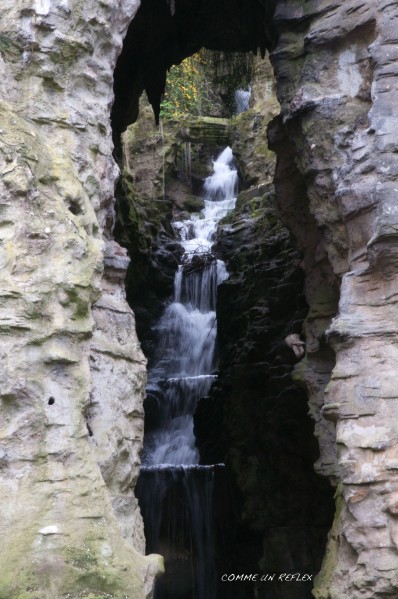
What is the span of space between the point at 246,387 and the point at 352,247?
497 cm

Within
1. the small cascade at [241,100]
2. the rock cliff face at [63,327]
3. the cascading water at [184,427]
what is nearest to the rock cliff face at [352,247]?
the rock cliff face at [63,327]

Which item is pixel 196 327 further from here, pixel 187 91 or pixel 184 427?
pixel 187 91

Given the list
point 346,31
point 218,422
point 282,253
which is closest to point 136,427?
point 346,31

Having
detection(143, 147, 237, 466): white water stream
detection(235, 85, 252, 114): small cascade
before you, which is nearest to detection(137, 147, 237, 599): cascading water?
detection(143, 147, 237, 466): white water stream

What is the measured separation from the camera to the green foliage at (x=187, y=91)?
20.7 meters

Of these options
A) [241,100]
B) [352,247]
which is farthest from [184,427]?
[241,100]

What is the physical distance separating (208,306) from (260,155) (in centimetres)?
567

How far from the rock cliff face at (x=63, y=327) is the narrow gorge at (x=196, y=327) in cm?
2

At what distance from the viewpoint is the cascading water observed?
1053cm

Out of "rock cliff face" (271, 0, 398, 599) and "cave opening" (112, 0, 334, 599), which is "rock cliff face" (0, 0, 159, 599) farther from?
"cave opening" (112, 0, 334, 599)

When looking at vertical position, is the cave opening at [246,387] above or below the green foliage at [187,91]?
below

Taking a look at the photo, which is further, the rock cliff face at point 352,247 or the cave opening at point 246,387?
the cave opening at point 246,387

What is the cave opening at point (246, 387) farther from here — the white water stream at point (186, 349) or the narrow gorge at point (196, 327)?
the white water stream at point (186, 349)

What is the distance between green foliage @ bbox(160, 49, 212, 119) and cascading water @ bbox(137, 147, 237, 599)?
4.01 metres
